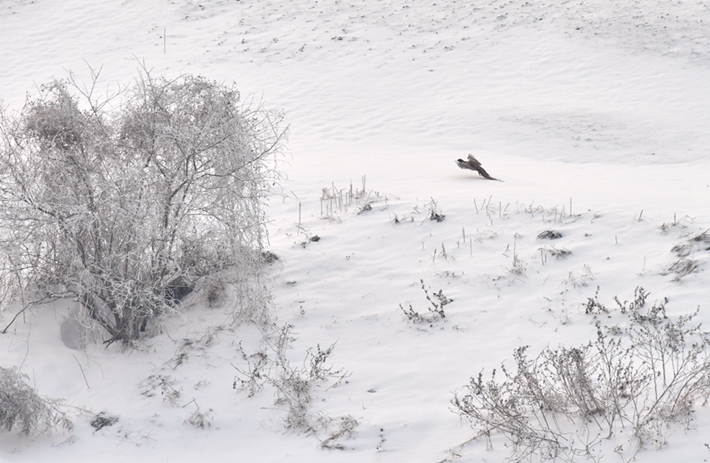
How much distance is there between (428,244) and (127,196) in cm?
321

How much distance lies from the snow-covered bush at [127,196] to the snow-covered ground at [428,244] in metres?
0.50

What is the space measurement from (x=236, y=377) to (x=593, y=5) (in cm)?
2025

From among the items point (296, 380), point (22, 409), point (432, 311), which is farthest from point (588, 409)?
point (22, 409)

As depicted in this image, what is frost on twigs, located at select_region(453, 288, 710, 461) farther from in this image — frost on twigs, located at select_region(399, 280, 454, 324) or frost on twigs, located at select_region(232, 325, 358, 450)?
frost on twigs, located at select_region(399, 280, 454, 324)

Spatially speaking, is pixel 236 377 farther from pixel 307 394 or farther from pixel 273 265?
pixel 273 265

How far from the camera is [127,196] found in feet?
16.9

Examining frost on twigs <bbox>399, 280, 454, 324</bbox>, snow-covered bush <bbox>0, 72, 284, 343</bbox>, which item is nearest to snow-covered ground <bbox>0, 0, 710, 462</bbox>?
frost on twigs <bbox>399, 280, 454, 324</bbox>

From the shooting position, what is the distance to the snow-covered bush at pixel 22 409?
436 centimetres

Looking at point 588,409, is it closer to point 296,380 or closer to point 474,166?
point 296,380

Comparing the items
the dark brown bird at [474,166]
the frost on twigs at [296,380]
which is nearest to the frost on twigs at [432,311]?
the frost on twigs at [296,380]

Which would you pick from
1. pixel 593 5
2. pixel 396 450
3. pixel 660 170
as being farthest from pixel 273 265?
pixel 593 5

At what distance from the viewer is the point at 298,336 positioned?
19.0 feet

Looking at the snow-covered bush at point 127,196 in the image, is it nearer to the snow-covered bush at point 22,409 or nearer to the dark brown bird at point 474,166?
the snow-covered bush at point 22,409

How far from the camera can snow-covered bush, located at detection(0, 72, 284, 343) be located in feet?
16.9
